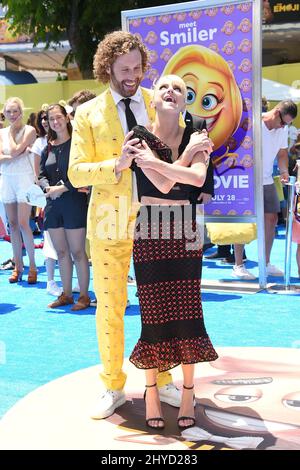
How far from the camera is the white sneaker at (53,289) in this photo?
6699mm

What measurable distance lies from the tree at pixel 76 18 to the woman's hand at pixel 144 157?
12.4 meters

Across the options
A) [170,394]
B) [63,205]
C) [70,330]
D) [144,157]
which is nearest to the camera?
[144,157]

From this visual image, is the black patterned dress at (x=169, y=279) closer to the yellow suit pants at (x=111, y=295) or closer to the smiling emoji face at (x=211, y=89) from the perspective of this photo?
the yellow suit pants at (x=111, y=295)

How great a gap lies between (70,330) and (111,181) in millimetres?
2387

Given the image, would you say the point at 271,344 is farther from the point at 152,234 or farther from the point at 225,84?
the point at 225,84

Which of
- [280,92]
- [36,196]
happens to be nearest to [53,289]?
[36,196]

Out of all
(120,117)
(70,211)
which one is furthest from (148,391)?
(70,211)

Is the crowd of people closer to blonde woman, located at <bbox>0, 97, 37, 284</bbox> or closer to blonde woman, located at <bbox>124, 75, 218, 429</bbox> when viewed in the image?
blonde woman, located at <bbox>124, 75, 218, 429</bbox>

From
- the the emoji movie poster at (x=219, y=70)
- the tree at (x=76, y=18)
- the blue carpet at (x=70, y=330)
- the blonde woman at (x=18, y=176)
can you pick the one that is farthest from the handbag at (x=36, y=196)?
the tree at (x=76, y=18)

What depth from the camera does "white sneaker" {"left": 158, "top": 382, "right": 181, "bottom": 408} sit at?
3709 mm

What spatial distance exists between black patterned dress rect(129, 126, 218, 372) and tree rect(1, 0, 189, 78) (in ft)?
40.4

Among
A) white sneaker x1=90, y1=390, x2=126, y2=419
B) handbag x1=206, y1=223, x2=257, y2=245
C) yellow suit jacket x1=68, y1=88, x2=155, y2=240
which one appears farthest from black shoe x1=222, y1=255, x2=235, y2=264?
yellow suit jacket x1=68, y1=88, x2=155, y2=240

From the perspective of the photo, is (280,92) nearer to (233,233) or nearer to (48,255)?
(233,233)

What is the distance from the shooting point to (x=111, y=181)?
331cm
